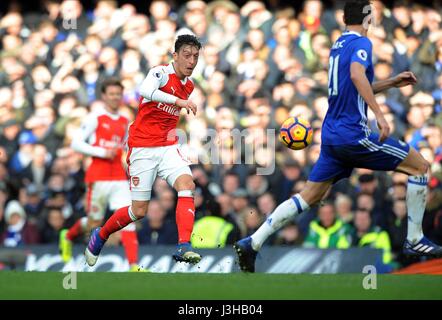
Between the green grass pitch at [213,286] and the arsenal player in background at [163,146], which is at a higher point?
the arsenal player in background at [163,146]

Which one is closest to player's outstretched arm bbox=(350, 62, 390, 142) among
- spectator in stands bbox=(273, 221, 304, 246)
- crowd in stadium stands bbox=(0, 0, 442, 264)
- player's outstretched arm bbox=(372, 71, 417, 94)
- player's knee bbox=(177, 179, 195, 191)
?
player's outstretched arm bbox=(372, 71, 417, 94)

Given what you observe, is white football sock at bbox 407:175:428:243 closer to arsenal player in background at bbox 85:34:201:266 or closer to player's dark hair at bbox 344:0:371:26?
player's dark hair at bbox 344:0:371:26

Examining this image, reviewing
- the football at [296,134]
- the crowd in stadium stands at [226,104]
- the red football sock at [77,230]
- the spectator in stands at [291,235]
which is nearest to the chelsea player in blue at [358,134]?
the football at [296,134]

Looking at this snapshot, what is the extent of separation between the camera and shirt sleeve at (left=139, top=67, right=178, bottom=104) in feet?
33.0

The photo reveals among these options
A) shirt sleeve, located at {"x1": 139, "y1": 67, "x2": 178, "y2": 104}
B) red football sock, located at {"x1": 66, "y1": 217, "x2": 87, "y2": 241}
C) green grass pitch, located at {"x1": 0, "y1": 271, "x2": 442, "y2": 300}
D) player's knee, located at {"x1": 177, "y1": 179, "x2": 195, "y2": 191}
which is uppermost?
shirt sleeve, located at {"x1": 139, "y1": 67, "x2": 178, "y2": 104}

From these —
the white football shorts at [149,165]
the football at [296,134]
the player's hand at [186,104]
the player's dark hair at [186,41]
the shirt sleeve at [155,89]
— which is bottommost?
the white football shorts at [149,165]

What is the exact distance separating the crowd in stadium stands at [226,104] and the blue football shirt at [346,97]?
368 centimetres

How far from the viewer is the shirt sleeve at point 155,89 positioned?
33.0 ft

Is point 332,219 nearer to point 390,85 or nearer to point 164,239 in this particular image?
point 164,239

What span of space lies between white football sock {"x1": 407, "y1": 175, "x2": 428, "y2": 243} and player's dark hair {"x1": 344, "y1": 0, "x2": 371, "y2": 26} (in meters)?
1.54

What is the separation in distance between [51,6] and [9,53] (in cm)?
135

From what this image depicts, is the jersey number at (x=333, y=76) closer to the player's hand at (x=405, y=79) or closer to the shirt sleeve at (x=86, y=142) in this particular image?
the player's hand at (x=405, y=79)
